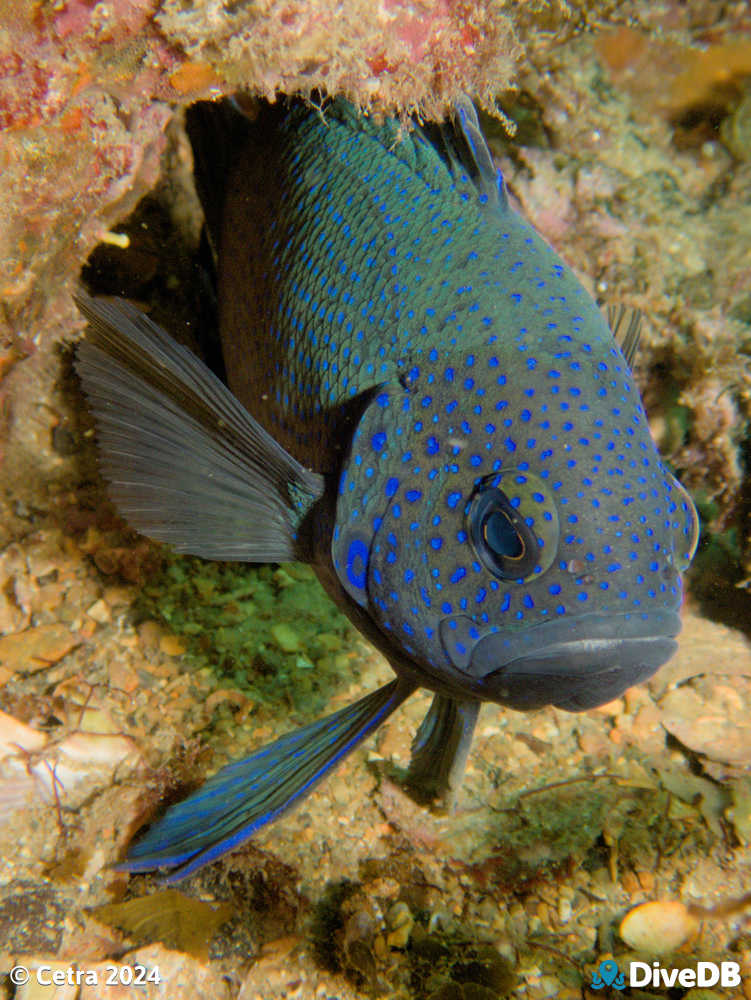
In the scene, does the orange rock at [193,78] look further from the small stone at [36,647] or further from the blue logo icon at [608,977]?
the blue logo icon at [608,977]

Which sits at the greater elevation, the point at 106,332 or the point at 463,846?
the point at 106,332

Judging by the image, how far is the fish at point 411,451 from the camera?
210 cm

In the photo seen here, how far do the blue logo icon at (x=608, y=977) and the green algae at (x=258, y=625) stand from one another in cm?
180

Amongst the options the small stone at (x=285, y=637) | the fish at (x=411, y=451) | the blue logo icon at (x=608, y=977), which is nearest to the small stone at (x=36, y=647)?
the small stone at (x=285, y=637)

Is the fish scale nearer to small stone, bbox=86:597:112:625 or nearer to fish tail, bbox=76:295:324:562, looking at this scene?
fish tail, bbox=76:295:324:562

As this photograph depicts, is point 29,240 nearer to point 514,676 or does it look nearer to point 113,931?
point 514,676

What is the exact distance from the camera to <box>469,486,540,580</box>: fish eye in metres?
2.09

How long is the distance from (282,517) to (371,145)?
1.77 meters

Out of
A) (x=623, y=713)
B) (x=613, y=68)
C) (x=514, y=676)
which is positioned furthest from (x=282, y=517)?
(x=613, y=68)

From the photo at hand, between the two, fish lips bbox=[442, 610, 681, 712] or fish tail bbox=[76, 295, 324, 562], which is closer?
fish lips bbox=[442, 610, 681, 712]

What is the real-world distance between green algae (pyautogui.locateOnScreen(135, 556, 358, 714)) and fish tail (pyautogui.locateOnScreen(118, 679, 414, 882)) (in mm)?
938

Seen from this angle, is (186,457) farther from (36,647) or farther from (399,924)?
(399,924)

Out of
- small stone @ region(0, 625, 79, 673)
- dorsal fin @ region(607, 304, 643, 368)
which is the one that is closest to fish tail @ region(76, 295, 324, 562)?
small stone @ region(0, 625, 79, 673)

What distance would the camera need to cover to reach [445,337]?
2570 mm
